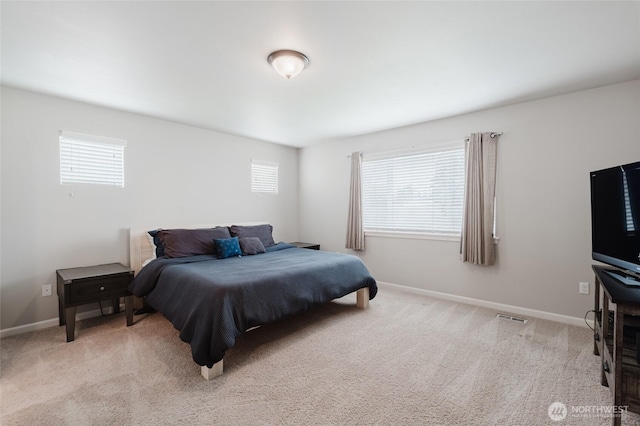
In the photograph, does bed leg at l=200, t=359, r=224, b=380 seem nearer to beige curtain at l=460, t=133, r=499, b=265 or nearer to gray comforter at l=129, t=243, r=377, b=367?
gray comforter at l=129, t=243, r=377, b=367

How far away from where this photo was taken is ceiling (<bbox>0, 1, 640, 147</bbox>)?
69.6 inches

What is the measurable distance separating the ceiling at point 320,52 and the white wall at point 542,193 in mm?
226

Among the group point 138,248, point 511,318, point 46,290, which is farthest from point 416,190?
point 46,290

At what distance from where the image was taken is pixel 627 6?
1726 mm

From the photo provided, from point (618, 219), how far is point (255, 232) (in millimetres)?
3781

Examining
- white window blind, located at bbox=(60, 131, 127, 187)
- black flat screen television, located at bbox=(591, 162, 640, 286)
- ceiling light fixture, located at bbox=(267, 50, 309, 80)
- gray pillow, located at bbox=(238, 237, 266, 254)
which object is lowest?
gray pillow, located at bbox=(238, 237, 266, 254)

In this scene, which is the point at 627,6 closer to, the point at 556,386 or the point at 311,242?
the point at 556,386

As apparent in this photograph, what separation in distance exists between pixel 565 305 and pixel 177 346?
3873 mm

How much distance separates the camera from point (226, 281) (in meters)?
2.36

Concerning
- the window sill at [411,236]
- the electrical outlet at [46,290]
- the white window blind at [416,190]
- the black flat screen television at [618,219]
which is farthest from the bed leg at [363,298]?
the electrical outlet at [46,290]

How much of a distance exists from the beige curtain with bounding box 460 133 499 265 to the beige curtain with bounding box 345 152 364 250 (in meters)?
1.55

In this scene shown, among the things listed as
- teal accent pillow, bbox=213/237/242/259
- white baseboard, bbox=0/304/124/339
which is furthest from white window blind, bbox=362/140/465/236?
white baseboard, bbox=0/304/124/339

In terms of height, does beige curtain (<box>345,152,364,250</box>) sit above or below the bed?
above

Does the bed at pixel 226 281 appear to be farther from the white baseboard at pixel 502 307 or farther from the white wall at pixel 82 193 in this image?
the white baseboard at pixel 502 307
